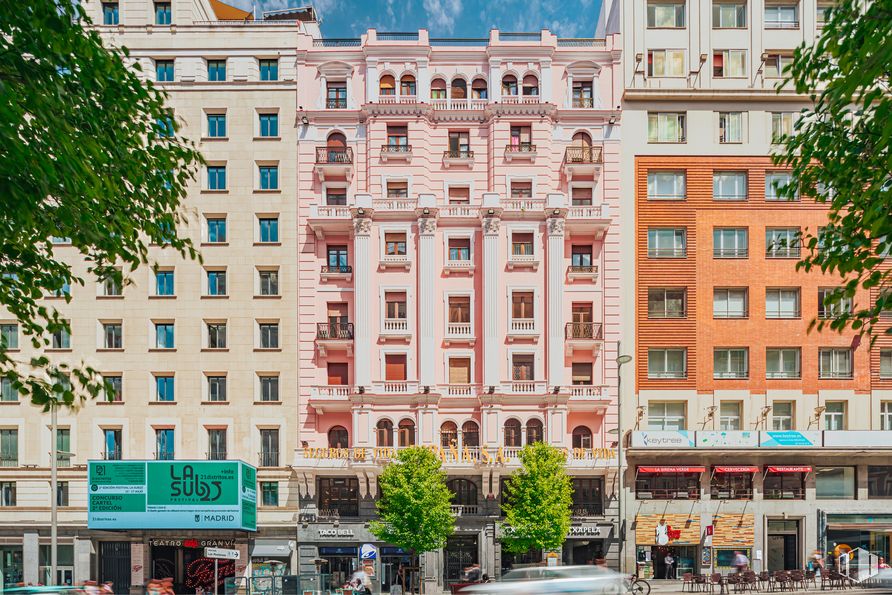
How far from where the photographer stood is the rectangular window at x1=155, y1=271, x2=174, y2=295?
43.6 metres

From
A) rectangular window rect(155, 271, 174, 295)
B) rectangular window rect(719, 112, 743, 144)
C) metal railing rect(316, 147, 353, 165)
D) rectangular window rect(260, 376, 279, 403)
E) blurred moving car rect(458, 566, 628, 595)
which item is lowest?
blurred moving car rect(458, 566, 628, 595)

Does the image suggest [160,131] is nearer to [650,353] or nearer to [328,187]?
[328,187]

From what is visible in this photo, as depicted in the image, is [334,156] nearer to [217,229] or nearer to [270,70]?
Result: [270,70]

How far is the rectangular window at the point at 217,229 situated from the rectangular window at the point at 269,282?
301cm

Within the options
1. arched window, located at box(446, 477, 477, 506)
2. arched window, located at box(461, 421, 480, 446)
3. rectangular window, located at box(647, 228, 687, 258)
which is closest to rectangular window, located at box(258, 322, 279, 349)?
arched window, located at box(461, 421, 480, 446)

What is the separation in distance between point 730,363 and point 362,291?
2121cm

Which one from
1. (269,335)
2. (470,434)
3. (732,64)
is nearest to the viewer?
(470,434)

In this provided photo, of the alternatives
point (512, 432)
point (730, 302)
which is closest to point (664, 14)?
point (730, 302)

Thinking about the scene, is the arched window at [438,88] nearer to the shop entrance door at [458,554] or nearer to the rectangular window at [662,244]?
the rectangular window at [662,244]

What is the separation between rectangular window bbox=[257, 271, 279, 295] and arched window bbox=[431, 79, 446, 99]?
45.5ft

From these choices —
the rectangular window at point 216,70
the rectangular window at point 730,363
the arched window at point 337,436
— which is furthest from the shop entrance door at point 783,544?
the rectangular window at point 216,70

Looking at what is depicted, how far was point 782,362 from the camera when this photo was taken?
4400cm

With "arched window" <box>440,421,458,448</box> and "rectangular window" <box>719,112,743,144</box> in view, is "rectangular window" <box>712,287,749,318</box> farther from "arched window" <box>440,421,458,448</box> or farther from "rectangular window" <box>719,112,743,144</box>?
"arched window" <box>440,421,458,448</box>

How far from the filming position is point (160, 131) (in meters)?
13.7
